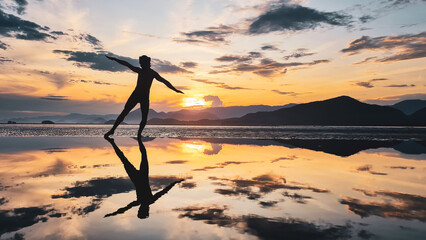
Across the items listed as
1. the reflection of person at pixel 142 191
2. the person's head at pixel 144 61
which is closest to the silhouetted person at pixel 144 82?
the person's head at pixel 144 61

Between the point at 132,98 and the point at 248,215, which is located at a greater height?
the point at 132,98

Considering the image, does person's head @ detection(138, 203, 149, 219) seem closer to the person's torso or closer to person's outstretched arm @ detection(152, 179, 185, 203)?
person's outstretched arm @ detection(152, 179, 185, 203)

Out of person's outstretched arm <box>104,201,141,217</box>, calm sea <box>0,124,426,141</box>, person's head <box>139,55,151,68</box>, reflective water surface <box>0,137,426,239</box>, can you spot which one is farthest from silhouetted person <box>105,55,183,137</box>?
calm sea <box>0,124,426,141</box>

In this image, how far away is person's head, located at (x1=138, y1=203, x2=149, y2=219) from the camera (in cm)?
415

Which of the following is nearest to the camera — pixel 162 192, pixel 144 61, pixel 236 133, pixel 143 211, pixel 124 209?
pixel 143 211

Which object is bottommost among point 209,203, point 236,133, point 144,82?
point 209,203

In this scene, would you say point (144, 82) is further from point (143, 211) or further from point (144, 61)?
point (143, 211)

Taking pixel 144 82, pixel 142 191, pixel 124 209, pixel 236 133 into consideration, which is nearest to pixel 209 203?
pixel 124 209

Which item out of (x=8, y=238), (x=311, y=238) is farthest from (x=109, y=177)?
(x=311, y=238)

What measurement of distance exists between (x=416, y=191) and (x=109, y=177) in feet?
23.8

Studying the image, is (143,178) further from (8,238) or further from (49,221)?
(8,238)

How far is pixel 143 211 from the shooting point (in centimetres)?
440

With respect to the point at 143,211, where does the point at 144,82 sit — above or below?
above

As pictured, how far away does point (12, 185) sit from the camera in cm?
620
